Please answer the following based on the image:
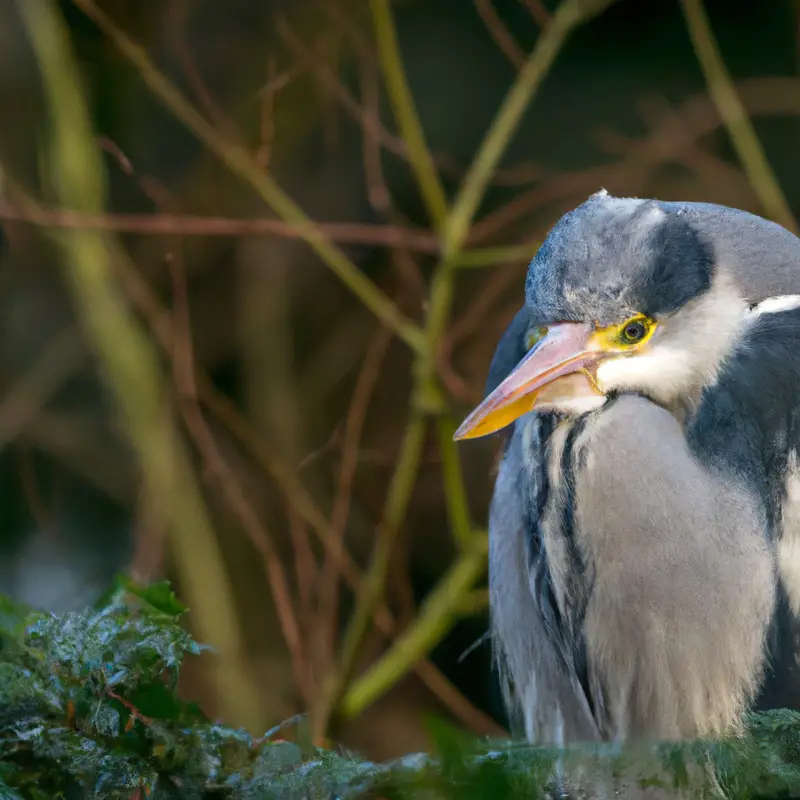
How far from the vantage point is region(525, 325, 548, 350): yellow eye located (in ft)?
4.33

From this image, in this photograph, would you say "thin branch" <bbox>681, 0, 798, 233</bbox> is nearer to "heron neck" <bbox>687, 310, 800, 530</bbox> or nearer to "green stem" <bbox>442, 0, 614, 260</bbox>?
"green stem" <bbox>442, 0, 614, 260</bbox>

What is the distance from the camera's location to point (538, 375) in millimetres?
1270

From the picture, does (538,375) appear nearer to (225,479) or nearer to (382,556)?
(382,556)

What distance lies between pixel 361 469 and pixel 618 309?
6.40ft

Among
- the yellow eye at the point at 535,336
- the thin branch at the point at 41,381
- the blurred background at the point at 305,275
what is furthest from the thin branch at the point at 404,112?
the thin branch at the point at 41,381

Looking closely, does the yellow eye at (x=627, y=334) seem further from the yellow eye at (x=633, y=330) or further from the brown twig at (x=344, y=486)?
the brown twig at (x=344, y=486)

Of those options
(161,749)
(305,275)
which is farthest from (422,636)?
(305,275)

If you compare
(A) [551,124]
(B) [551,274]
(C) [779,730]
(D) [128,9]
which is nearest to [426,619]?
(B) [551,274]

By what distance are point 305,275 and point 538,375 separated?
2.30 m

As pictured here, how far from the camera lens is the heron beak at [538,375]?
4.13 ft

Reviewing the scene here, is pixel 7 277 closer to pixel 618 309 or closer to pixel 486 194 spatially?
pixel 486 194

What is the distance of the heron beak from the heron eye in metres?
0.03

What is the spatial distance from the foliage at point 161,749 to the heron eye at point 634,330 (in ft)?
1.23

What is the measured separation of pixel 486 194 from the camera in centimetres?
350
